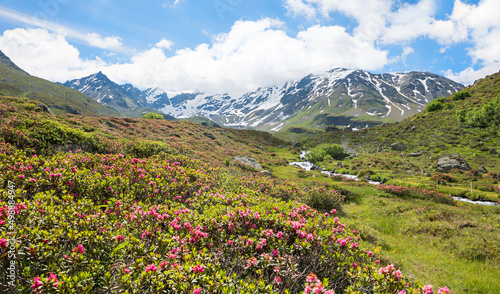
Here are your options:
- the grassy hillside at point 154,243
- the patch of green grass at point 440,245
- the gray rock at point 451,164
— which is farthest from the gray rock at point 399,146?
the grassy hillside at point 154,243

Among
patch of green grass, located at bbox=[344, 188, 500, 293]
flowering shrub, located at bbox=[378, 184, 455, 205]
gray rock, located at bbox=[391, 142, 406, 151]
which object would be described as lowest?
patch of green grass, located at bbox=[344, 188, 500, 293]

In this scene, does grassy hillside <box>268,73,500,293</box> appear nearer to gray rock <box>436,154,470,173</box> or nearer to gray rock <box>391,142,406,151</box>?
gray rock <box>436,154,470,173</box>

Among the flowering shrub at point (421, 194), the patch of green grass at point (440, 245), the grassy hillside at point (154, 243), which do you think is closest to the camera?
the grassy hillside at point (154, 243)

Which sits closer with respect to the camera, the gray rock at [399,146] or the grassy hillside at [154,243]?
the grassy hillside at [154,243]

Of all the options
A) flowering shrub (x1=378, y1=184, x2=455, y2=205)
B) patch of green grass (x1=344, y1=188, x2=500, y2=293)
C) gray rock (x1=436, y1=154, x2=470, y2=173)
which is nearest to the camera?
patch of green grass (x1=344, y1=188, x2=500, y2=293)

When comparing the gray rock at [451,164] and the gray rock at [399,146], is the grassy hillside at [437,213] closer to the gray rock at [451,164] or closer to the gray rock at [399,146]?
the gray rock at [451,164]

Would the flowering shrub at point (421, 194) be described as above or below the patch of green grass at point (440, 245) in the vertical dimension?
above

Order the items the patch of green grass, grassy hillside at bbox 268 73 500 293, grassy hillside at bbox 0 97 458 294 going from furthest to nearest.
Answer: grassy hillside at bbox 268 73 500 293
the patch of green grass
grassy hillside at bbox 0 97 458 294

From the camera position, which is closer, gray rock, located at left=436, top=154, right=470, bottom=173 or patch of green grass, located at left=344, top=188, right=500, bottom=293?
patch of green grass, located at left=344, top=188, right=500, bottom=293

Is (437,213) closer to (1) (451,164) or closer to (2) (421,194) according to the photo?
(2) (421,194)

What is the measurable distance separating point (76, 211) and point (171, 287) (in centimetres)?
335

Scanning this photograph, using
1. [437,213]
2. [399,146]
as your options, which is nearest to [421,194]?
[437,213]

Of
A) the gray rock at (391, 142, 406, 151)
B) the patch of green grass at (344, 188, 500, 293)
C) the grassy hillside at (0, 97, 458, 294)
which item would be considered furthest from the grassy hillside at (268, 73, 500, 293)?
the grassy hillside at (0, 97, 458, 294)

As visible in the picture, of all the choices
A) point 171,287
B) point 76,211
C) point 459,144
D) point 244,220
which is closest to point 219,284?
point 171,287
